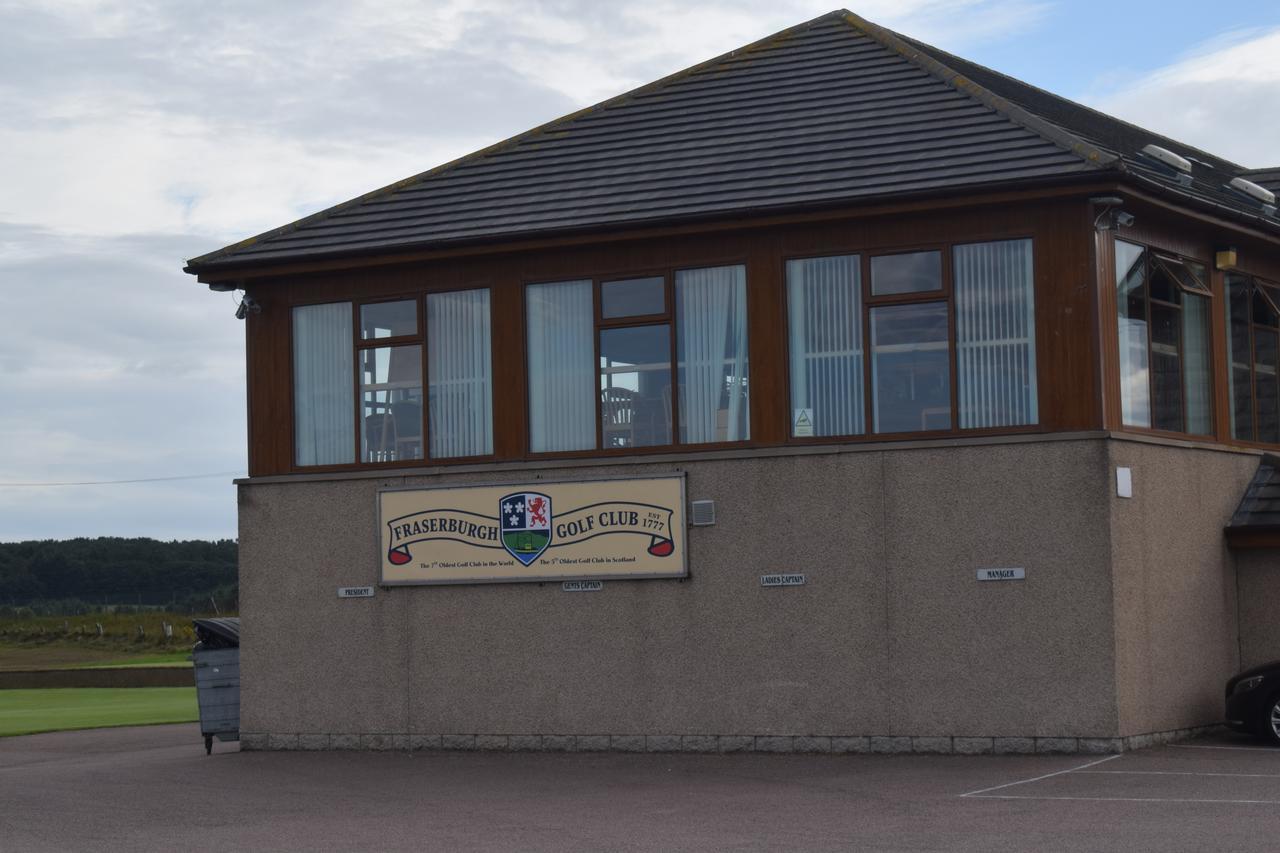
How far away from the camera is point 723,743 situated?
693 inches

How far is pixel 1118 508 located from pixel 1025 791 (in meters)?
3.79

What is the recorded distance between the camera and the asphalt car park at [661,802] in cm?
1157

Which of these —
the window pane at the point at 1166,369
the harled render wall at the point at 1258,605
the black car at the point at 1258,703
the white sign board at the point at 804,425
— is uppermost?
the window pane at the point at 1166,369

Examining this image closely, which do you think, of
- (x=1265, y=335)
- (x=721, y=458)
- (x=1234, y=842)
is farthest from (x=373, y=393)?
(x=1234, y=842)

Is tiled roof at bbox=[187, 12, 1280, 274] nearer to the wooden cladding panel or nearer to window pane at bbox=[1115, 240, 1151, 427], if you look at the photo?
the wooden cladding panel

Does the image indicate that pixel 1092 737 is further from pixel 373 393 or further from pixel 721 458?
pixel 373 393

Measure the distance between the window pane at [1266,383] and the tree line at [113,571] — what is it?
76.0m

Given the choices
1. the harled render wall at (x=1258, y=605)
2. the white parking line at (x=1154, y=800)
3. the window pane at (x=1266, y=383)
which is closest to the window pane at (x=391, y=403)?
the white parking line at (x=1154, y=800)

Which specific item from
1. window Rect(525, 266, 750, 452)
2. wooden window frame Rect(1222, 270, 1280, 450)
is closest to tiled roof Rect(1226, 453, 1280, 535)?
wooden window frame Rect(1222, 270, 1280, 450)

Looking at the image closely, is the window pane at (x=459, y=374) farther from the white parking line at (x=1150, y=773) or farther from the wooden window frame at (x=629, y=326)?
the white parking line at (x=1150, y=773)

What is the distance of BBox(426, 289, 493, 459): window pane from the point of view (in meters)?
19.2

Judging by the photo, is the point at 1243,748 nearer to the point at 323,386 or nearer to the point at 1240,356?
the point at 1240,356

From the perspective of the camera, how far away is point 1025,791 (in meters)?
13.6

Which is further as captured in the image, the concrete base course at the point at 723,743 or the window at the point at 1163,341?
the window at the point at 1163,341
